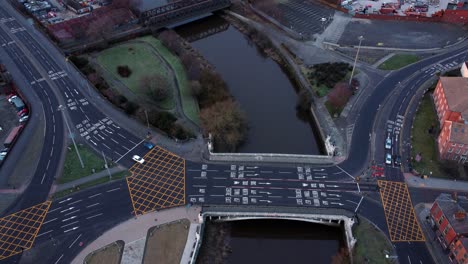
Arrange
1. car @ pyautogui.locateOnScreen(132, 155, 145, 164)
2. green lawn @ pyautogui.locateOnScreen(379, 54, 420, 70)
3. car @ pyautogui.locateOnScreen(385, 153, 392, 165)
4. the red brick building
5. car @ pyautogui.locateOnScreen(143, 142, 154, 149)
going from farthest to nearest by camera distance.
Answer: green lawn @ pyautogui.locateOnScreen(379, 54, 420, 70), car @ pyautogui.locateOnScreen(143, 142, 154, 149), car @ pyautogui.locateOnScreen(385, 153, 392, 165), car @ pyautogui.locateOnScreen(132, 155, 145, 164), the red brick building

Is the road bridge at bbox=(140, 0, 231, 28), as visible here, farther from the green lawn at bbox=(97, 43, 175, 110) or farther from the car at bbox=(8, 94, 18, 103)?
the car at bbox=(8, 94, 18, 103)

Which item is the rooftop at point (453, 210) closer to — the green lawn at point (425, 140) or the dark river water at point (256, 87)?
the green lawn at point (425, 140)

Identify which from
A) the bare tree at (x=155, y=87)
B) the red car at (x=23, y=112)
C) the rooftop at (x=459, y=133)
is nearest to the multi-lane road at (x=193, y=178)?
the red car at (x=23, y=112)

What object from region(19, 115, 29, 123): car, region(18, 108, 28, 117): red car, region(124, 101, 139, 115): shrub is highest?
region(124, 101, 139, 115): shrub

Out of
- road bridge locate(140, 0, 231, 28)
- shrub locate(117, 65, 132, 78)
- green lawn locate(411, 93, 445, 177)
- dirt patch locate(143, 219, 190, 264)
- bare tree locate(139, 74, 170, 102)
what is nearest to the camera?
dirt patch locate(143, 219, 190, 264)

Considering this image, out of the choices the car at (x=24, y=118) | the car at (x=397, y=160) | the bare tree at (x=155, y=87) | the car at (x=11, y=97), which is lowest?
the car at (x=397, y=160)

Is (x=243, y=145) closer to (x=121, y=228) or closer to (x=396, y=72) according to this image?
(x=121, y=228)

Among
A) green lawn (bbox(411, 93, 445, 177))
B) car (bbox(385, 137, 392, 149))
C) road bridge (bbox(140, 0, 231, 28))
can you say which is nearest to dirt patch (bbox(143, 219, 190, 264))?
car (bbox(385, 137, 392, 149))
